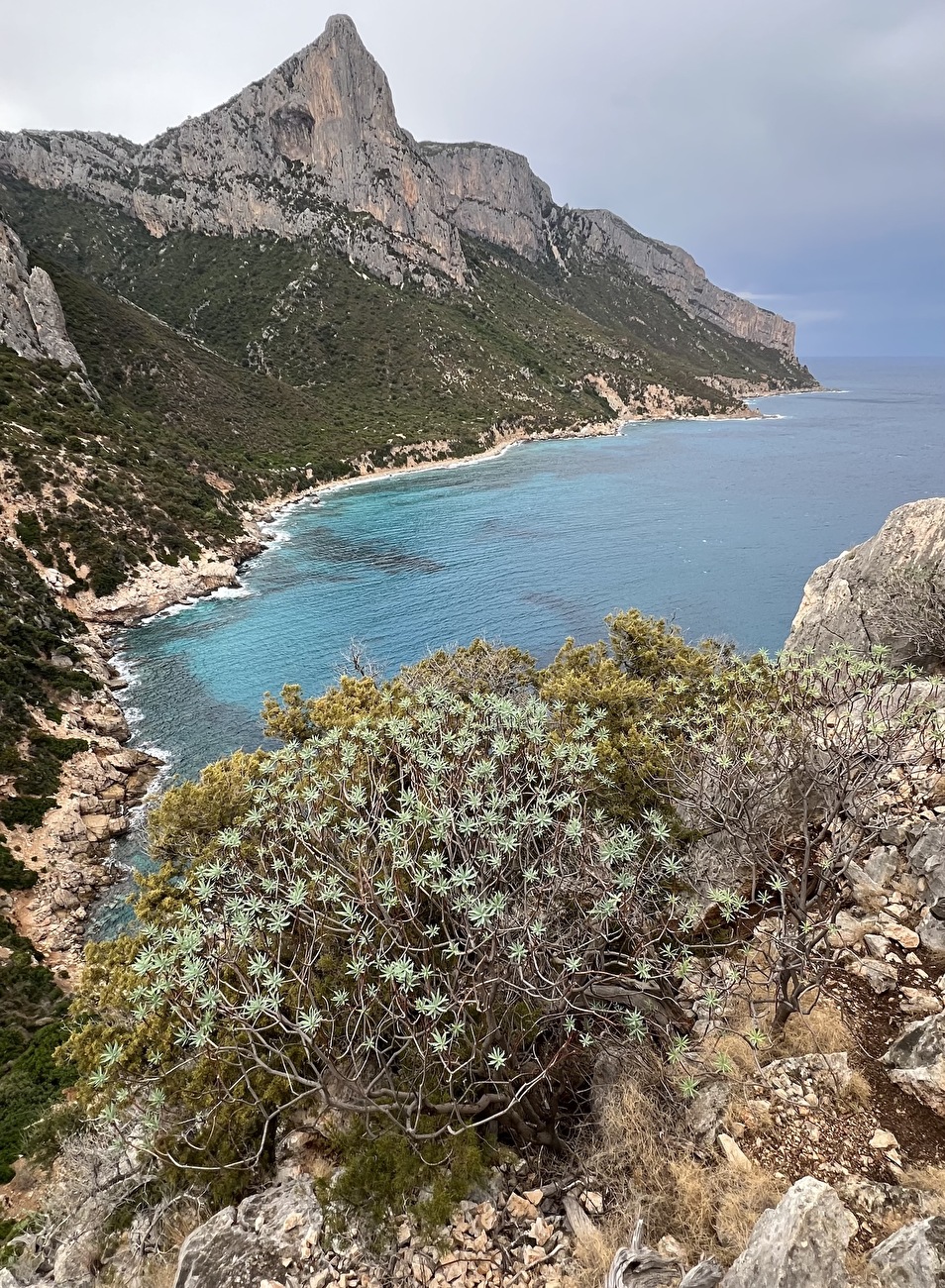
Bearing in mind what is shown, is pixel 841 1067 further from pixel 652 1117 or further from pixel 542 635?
pixel 542 635

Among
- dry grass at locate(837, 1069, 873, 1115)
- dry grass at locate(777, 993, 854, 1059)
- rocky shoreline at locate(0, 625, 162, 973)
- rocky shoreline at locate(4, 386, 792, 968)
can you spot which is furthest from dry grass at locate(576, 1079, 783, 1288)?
rocky shoreline at locate(0, 625, 162, 973)

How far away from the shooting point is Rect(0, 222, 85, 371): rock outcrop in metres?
58.3

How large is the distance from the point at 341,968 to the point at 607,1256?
435 cm

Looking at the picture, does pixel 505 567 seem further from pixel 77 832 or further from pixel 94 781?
pixel 77 832

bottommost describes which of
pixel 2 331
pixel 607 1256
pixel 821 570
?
pixel 607 1256

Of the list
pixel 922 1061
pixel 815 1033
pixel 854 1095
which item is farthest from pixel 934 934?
pixel 854 1095

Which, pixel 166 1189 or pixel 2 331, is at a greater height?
pixel 2 331

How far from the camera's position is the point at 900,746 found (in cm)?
834

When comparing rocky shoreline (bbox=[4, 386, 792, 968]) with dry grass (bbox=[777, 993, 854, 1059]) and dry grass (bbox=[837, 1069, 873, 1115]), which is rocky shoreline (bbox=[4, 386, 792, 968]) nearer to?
dry grass (bbox=[777, 993, 854, 1059])

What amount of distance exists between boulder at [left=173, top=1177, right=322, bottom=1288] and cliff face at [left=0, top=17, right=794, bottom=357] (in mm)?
146662

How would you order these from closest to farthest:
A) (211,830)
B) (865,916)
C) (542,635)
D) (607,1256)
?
(607,1256) < (865,916) < (211,830) < (542,635)

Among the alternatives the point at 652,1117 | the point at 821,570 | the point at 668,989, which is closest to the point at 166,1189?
the point at 652,1117

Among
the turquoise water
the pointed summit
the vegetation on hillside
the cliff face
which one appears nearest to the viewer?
the vegetation on hillside

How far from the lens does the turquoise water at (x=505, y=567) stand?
3659 centimetres
